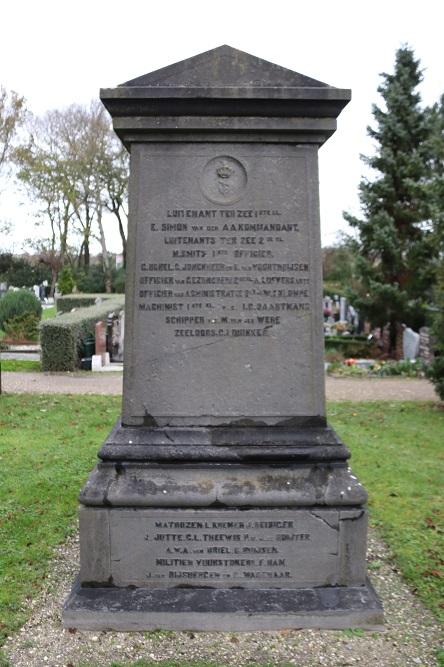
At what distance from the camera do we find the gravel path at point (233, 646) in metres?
3.26

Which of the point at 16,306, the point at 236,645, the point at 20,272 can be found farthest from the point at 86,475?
the point at 20,272

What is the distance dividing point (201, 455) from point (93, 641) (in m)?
1.23

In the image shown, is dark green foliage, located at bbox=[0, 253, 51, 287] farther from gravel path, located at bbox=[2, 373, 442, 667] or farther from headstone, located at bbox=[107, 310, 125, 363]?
gravel path, located at bbox=[2, 373, 442, 667]

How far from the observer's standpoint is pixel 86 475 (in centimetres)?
667

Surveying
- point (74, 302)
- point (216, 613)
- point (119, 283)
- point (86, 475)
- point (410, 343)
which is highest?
point (119, 283)

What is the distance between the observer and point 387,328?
23.2 metres

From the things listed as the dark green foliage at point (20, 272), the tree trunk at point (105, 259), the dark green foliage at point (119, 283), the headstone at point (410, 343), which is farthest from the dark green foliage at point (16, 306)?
the dark green foliage at point (20, 272)

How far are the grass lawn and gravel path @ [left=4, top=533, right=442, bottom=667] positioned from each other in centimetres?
21

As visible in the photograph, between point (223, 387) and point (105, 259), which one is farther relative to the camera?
point (105, 259)

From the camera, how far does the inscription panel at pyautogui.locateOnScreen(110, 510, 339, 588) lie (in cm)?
373

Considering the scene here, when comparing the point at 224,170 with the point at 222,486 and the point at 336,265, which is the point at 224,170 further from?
the point at 336,265

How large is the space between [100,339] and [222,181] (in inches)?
562

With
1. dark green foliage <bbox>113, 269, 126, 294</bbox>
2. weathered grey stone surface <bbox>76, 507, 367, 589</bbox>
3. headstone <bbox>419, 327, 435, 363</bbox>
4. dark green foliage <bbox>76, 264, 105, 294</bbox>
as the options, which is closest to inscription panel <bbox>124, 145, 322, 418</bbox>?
weathered grey stone surface <bbox>76, 507, 367, 589</bbox>

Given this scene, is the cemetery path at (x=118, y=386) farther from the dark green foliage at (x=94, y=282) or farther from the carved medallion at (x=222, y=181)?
the dark green foliage at (x=94, y=282)
